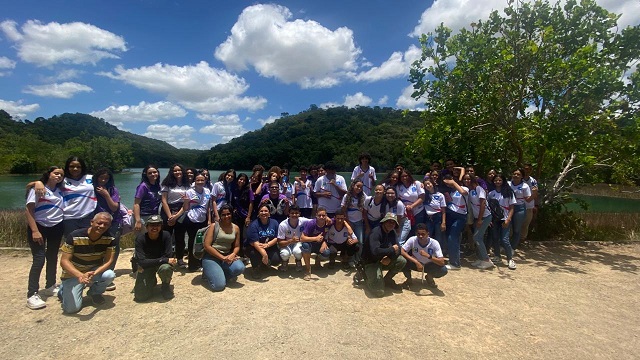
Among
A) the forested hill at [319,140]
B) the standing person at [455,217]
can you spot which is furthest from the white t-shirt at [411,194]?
the forested hill at [319,140]

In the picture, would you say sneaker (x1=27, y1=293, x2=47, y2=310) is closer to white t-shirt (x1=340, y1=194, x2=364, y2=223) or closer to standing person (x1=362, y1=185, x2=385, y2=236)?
white t-shirt (x1=340, y1=194, x2=364, y2=223)

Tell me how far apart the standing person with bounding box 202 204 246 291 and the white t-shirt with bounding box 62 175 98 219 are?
1548 millimetres

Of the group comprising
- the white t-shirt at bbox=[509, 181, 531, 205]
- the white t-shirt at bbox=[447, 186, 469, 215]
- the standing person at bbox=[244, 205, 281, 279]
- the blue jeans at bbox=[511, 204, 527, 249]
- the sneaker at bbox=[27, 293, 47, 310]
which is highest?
the white t-shirt at bbox=[509, 181, 531, 205]

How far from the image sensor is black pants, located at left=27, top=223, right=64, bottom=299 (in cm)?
403

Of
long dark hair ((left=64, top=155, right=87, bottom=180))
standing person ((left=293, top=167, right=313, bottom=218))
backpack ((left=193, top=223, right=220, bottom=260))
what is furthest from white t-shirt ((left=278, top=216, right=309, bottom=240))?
long dark hair ((left=64, top=155, right=87, bottom=180))

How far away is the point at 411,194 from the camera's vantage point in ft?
18.7

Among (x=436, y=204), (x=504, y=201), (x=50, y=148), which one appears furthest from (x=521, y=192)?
(x=50, y=148)

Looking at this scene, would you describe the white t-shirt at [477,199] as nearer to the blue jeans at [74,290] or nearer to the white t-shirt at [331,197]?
the white t-shirt at [331,197]

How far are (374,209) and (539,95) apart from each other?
430 cm

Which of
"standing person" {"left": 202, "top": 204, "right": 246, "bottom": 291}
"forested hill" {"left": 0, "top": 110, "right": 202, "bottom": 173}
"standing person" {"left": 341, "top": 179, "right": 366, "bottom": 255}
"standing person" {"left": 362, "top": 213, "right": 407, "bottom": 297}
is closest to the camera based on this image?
"standing person" {"left": 362, "top": 213, "right": 407, "bottom": 297}

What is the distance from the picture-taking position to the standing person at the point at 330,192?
5863 millimetres

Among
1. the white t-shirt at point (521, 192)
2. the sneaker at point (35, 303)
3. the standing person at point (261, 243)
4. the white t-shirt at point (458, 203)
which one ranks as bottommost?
the sneaker at point (35, 303)

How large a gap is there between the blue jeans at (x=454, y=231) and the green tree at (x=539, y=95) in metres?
2.41

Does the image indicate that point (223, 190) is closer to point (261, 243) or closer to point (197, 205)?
point (197, 205)
